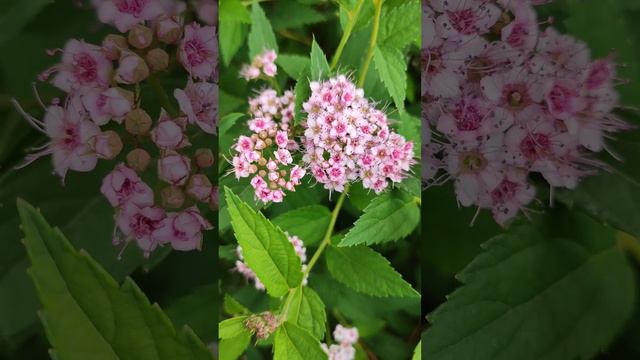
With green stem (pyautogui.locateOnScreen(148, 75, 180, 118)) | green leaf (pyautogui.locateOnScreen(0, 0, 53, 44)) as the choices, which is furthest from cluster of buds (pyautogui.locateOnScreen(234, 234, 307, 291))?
green leaf (pyautogui.locateOnScreen(0, 0, 53, 44))

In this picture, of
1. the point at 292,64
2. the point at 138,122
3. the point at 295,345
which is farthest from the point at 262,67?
the point at 295,345

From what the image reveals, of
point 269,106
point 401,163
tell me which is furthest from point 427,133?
point 269,106

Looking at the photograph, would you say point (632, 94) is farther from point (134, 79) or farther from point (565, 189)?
point (134, 79)

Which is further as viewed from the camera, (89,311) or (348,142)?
(348,142)

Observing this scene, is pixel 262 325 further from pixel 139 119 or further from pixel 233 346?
pixel 139 119

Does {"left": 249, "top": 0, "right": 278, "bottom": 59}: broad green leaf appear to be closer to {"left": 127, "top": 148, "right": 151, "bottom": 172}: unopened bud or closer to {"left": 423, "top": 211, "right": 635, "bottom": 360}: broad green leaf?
{"left": 127, "top": 148, "right": 151, "bottom": 172}: unopened bud

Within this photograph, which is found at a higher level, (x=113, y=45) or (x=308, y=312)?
(x=113, y=45)
